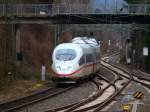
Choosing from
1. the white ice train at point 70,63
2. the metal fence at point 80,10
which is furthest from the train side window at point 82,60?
the metal fence at point 80,10

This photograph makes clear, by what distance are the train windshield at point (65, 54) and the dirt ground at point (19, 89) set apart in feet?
7.82

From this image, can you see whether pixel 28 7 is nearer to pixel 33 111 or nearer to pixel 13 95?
pixel 13 95

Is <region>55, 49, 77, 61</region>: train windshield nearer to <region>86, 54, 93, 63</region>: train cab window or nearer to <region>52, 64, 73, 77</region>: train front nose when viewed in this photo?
<region>52, 64, 73, 77</region>: train front nose

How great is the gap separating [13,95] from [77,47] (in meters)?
12.1

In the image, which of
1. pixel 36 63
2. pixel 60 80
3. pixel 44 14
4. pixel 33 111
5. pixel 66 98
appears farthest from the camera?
pixel 36 63

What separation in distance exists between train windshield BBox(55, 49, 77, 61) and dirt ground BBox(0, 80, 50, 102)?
238 cm

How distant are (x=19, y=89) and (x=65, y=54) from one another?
703 centimetres

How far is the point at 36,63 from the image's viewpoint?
65.9 m

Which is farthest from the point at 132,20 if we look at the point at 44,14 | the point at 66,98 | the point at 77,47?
the point at 66,98

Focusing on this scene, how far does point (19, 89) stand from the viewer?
3747 centimetres

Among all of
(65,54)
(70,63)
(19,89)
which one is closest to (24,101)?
(19,89)

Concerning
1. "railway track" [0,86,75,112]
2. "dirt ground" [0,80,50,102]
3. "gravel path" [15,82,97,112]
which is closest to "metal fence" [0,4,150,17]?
"dirt ground" [0,80,50,102]

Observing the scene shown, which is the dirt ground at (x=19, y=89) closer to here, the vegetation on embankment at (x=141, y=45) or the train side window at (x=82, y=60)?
the train side window at (x=82, y=60)

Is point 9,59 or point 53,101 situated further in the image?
point 9,59
